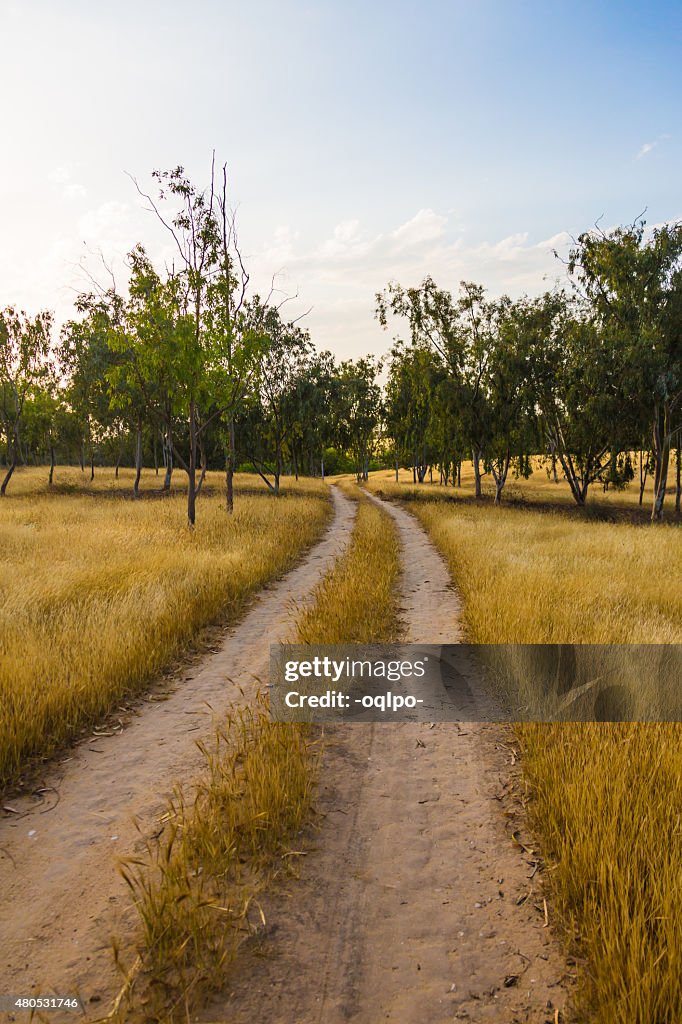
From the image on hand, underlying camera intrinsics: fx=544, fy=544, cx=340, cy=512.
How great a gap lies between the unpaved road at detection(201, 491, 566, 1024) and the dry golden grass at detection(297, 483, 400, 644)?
105 inches

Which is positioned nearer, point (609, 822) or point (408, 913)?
point (408, 913)

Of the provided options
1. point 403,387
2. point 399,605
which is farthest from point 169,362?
point 403,387

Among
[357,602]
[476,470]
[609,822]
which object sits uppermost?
[476,470]

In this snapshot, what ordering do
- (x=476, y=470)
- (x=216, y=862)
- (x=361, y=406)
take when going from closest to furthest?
(x=216, y=862)
(x=476, y=470)
(x=361, y=406)

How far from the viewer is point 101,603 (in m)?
8.68

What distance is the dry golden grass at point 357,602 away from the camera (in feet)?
24.5

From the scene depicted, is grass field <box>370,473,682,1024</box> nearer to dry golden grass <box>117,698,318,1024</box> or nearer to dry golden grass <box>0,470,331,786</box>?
dry golden grass <box>117,698,318,1024</box>

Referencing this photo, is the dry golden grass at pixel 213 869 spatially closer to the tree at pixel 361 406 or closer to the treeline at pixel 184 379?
the treeline at pixel 184 379

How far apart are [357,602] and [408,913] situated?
5777 mm

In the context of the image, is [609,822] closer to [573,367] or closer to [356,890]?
[356,890]

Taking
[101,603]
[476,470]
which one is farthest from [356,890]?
[476,470]

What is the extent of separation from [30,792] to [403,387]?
152 ft

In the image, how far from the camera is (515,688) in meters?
5.97

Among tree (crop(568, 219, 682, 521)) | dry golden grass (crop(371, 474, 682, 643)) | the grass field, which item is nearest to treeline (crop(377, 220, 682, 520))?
tree (crop(568, 219, 682, 521))
